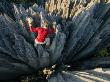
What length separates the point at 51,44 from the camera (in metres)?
6.72

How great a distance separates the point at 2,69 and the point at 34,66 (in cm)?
70

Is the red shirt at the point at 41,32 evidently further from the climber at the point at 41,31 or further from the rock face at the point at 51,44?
the rock face at the point at 51,44

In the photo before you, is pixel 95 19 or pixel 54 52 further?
pixel 95 19

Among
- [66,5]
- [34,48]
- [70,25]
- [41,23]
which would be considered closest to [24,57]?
[34,48]

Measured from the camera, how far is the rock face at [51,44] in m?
6.71

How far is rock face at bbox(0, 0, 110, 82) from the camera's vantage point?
22.0 ft

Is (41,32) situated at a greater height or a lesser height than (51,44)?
greater

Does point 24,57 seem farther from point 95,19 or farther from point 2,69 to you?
point 95,19

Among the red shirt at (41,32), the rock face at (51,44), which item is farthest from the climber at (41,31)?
the rock face at (51,44)

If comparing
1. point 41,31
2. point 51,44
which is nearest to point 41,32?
point 41,31

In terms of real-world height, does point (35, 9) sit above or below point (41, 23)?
above

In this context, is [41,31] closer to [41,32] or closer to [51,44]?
[41,32]

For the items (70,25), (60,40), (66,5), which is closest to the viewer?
(60,40)

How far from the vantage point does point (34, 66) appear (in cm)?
699
